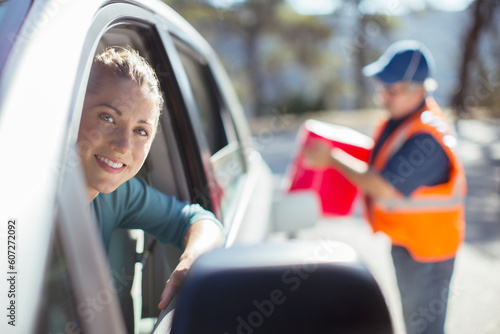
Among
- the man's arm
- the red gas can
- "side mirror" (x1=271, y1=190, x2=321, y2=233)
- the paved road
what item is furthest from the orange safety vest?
the man's arm

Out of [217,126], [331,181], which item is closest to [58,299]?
[217,126]

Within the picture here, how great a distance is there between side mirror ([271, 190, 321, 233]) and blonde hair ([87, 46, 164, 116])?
7.71ft

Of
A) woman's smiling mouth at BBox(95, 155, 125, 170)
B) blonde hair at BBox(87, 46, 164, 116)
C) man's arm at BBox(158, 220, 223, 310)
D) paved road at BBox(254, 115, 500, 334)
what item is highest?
blonde hair at BBox(87, 46, 164, 116)

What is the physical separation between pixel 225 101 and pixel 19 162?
2597 mm

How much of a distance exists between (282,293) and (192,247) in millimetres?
477

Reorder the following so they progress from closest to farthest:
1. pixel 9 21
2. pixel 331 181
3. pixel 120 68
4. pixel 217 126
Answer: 1. pixel 9 21
2. pixel 120 68
3. pixel 217 126
4. pixel 331 181

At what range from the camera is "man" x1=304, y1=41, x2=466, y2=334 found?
259cm

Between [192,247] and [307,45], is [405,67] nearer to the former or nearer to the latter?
[192,247]

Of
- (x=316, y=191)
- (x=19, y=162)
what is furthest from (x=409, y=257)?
(x=19, y=162)

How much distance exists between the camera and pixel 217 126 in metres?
3.05

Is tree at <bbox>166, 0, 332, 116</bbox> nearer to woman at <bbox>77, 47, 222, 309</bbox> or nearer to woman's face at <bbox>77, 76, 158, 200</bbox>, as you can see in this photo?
woman at <bbox>77, 47, 222, 309</bbox>

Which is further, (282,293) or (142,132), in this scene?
(142,132)

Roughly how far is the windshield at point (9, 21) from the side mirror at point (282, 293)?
1.72ft

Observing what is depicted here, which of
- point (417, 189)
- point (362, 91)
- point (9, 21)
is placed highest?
point (9, 21)
